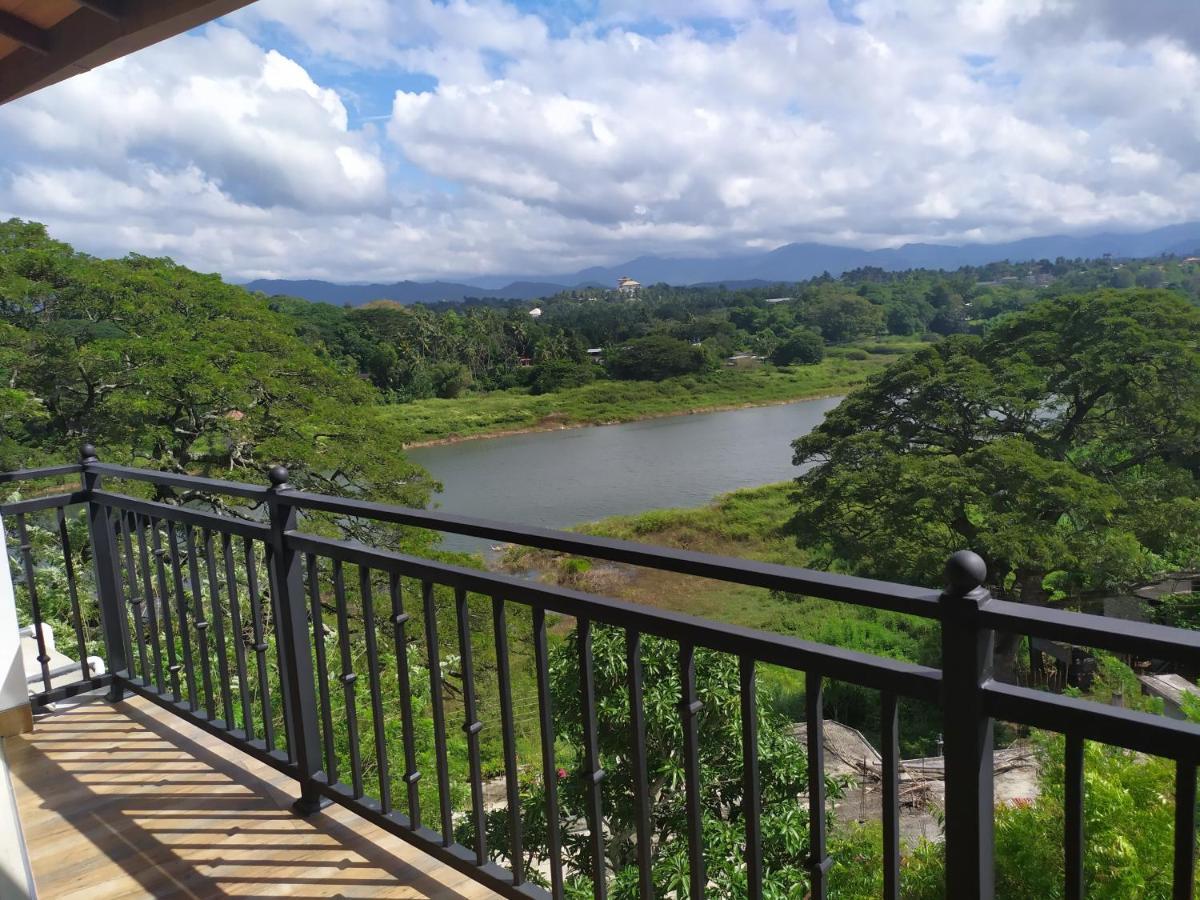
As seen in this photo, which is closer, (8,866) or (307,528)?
(8,866)

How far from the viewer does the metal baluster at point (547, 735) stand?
49.6 inches

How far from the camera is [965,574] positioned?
2.54ft

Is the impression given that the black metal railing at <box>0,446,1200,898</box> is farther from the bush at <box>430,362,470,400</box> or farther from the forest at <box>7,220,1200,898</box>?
the bush at <box>430,362,470,400</box>

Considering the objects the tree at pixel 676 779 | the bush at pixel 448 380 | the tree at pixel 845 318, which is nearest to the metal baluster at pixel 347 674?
the tree at pixel 676 779

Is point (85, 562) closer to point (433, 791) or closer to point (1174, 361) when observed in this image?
point (433, 791)

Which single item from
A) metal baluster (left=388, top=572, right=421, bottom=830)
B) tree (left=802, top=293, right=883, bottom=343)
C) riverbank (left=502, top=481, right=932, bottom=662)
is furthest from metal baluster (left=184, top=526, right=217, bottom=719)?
tree (left=802, top=293, right=883, bottom=343)

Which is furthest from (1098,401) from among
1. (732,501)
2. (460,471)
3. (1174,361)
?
(460,471)

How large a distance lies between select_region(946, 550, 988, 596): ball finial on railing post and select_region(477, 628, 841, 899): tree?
2.75 m

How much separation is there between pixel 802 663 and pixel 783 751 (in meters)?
3.38

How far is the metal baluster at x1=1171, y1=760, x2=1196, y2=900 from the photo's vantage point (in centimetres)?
69

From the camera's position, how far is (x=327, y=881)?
1.64 meters

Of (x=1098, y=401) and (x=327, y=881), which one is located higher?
(x=327, y=881)

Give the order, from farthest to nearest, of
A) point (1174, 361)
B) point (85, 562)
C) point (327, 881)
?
point (1174, 361), point (85, 562), point (327, 881)

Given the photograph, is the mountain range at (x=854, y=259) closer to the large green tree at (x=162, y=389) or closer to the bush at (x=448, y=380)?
the bush at (x=448, y=380)
